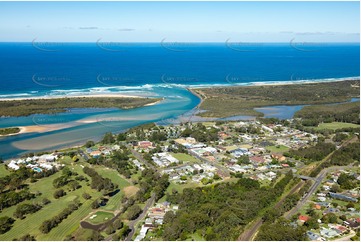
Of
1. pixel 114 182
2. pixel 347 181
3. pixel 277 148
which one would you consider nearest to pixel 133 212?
pixel 114 182

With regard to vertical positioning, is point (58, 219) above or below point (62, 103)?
below

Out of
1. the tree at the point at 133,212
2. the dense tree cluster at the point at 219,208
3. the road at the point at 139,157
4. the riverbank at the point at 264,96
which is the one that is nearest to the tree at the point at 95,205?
the tree at the point at 133,212

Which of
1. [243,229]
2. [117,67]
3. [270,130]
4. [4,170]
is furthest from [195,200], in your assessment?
[117,67]

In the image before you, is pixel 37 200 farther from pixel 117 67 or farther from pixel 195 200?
pixel 117 67

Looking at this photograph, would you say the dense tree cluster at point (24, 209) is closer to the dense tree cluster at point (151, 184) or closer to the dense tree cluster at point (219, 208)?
the dense tree cluster at point (151, 184)

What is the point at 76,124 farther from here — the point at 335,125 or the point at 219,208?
the point at 335,125

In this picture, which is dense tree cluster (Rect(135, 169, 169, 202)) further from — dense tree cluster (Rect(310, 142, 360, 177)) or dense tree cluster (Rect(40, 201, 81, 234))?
dense tree cluster (Rect(310, 142, 360, 177))

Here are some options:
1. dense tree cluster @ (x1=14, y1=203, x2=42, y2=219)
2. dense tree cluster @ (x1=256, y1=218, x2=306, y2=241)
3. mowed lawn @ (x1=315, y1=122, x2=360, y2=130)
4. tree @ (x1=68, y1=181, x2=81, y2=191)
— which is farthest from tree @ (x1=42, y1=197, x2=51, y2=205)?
mowed lawn @ (x1=315, y1=122, x2=360, y2=130)
